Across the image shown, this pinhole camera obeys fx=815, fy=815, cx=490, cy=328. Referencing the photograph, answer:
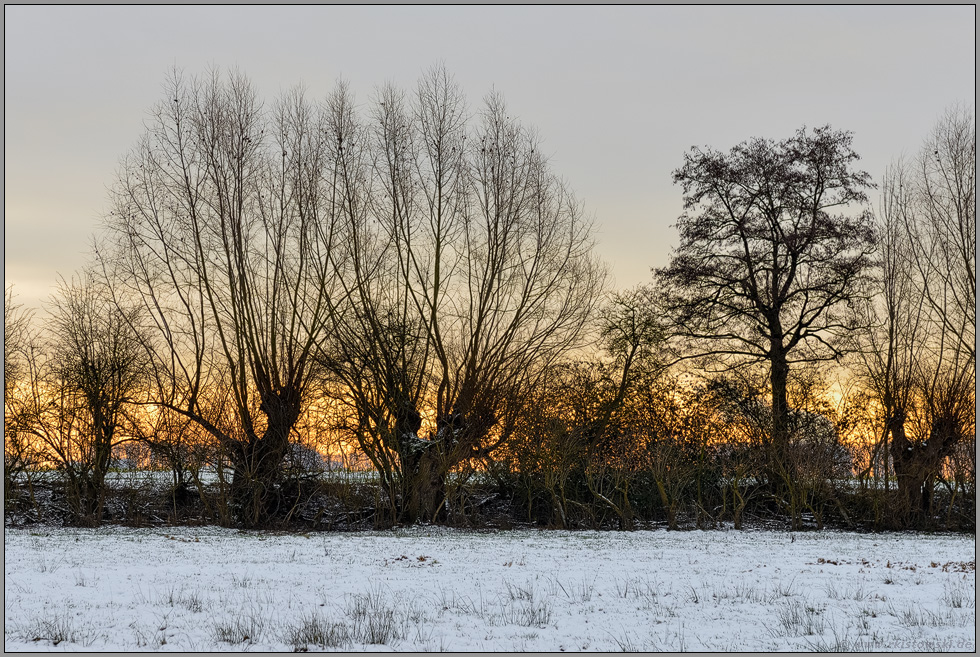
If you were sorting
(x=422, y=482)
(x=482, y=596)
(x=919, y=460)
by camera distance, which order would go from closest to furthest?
1. (x=482, y=596)
2. (x=422, y=482)
3. (x=919, y=460)

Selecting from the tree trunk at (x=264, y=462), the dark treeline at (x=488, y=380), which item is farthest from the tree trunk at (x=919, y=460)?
the tree trunk at (x=264, y=462)

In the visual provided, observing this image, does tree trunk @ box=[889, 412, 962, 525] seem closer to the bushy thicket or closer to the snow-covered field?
the bushy thicket

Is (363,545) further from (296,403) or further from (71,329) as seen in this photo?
(71,329)

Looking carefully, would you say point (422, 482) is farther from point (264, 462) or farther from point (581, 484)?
point (581, 484)

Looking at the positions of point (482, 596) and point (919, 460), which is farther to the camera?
point (919, 460)

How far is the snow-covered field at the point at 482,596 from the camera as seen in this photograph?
926 cm

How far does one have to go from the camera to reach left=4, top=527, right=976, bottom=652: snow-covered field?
364 inches

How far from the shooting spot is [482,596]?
11.6 meters

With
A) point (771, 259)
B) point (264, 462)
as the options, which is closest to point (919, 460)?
point (771, 259)

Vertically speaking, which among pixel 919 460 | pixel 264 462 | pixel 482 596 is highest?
pixel 919 460

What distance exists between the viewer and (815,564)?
1570cm

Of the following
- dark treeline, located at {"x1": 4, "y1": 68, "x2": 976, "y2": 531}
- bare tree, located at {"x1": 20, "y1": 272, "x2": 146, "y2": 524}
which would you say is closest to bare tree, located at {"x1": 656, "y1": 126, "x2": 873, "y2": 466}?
dark treeline, located at {"x1": 4, "y1": 68, "x2": 976, "y2": 531}

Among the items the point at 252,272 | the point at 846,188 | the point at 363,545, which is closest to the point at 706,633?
the point at 363,545

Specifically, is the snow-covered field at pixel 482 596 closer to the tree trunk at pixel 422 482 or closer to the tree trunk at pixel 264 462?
the tree trunk at pixel 264 462
